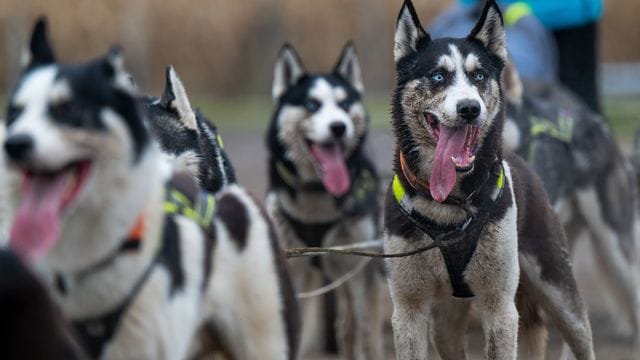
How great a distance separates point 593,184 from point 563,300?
203cm

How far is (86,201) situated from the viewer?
3.61m

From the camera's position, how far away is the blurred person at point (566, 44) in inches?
332

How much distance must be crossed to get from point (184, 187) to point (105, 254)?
0.53 m

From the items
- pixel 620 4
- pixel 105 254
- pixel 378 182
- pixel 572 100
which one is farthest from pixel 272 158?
pixel 620 4

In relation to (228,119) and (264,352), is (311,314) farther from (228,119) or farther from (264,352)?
(228,119)

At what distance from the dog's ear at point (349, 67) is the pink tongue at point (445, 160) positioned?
2.85 m

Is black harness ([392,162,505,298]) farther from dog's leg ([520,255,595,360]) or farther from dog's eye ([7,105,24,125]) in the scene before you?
dog's eye ([7,105,24,125])

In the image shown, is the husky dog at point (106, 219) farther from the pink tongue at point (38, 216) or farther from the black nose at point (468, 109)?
the black nose at point (468, 109)

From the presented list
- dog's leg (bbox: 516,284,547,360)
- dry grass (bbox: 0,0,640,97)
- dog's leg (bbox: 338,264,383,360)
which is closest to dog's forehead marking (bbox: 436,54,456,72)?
dog's leg (bbox: 516,284,547,360)

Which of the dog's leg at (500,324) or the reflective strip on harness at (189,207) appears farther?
the dog's leg at (500,324)

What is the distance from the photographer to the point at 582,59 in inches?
368

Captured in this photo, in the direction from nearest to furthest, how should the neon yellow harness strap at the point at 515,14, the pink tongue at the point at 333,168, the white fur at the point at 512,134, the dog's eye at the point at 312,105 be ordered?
the white fur at the point at 512,134 < the pink tongue at the point at 333,168 < the dog's eye at the point at 312,105 < the neon yellow harness strap at the point at 515,14

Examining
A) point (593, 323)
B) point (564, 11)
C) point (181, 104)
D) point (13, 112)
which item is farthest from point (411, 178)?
point (564, 11)

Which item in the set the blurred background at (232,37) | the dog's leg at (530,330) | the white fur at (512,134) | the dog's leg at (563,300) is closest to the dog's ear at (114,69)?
the dog's leg at (563,300)
